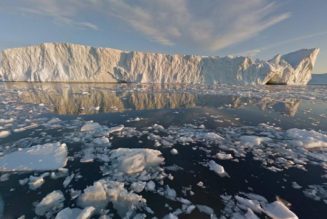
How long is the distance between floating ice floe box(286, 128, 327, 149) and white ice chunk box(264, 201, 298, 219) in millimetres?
2491

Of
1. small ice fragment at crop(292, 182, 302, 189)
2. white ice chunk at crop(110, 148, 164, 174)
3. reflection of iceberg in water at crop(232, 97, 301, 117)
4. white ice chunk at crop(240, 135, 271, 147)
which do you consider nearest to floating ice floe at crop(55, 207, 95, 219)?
white ice chunk at crop(110, 148, 164, 174)

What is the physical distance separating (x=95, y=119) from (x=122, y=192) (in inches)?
165

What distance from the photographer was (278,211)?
2.27m

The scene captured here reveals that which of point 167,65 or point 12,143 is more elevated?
point 167,65

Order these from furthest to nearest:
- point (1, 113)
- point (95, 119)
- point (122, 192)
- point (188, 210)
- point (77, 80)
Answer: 1. point (77, 80)
2. point (1, 113)
3. point (95, 119)
4. point (122, 192)
5. point (188, 210)

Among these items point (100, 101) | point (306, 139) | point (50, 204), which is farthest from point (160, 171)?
point (100, 101)

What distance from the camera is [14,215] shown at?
2127mm

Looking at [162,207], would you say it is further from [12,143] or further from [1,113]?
[1,113]

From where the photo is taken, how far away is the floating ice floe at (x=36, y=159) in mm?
3135

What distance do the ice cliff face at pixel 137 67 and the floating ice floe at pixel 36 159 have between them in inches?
1122

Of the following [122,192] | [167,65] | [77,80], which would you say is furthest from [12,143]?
[167,65]

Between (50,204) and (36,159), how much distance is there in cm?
137

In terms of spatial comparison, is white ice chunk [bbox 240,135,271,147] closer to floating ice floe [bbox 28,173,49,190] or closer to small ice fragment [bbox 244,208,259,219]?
small ice fragment [bbox 244,208,259,219]

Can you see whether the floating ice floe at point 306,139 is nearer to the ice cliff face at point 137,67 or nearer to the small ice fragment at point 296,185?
the small ice fragment at point 296,185
